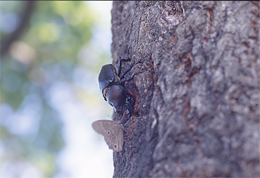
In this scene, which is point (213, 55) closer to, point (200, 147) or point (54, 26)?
point (200, 147)

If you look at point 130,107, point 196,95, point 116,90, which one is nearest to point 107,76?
point 116,90

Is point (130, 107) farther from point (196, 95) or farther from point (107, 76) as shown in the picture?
point (107, 76)

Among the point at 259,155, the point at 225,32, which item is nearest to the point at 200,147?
the point at 259,155

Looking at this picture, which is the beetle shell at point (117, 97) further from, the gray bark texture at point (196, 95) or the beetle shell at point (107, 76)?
the gray bark texture at point (196, 95)

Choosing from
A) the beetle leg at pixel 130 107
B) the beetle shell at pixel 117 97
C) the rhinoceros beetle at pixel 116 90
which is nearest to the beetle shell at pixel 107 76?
the rhinoceros beetle at pixel 116 90

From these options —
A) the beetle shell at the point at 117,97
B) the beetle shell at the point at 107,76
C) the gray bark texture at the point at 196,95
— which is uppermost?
the beetle shell at the point at 107,76

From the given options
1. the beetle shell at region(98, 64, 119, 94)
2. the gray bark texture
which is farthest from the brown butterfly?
the beetle shell at region(98, 64, 119, 94)
